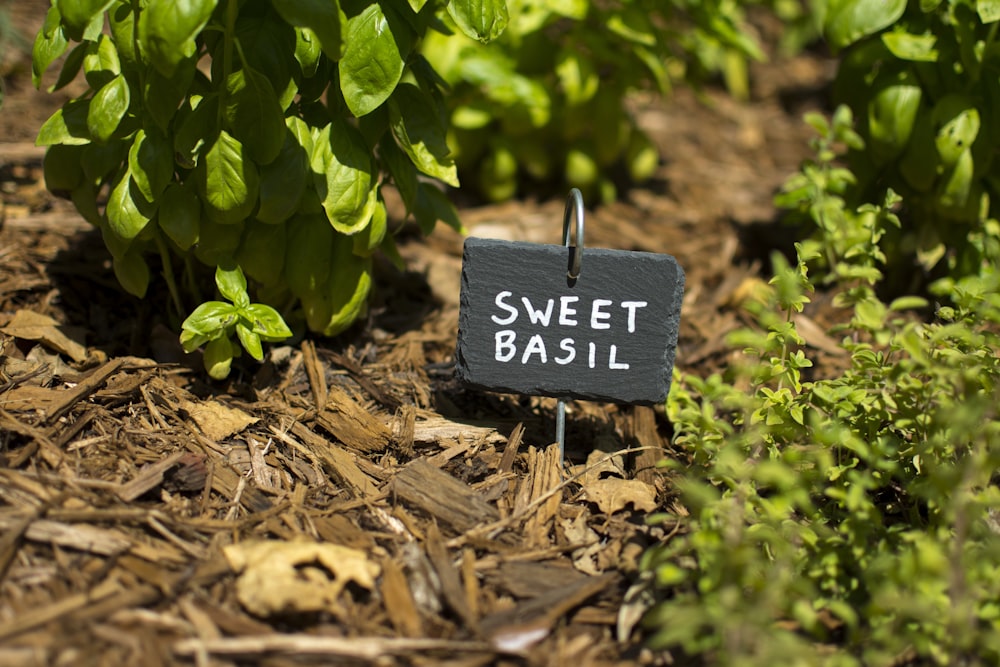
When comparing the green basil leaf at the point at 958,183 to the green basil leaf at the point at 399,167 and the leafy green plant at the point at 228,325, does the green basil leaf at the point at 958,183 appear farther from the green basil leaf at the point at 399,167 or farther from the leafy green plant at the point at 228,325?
the leafy green plant at the point at 228,325

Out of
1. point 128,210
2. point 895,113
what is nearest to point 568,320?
point 128,210

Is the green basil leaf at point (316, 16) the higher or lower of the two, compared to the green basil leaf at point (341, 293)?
higher

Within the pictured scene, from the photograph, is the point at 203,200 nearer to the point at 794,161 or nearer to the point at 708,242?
the point at 708,242

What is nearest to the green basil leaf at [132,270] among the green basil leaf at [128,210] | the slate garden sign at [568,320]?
the green basil leaf at [128,210]

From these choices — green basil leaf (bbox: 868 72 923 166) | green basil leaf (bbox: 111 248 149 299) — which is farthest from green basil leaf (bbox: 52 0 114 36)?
green basil leaf (bbox: 868 72 923 166)

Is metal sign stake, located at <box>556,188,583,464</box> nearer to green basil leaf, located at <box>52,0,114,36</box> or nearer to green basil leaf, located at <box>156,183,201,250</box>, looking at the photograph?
green basil leaf, located at <box>156,183,201,250</box>
